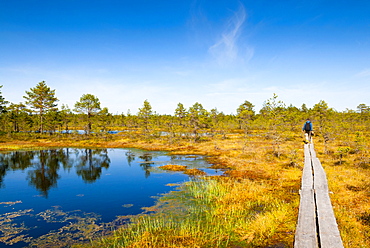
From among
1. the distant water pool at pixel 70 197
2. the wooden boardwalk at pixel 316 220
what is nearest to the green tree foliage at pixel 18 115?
the distant water pool at pixel 70 197

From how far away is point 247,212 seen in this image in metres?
13.9

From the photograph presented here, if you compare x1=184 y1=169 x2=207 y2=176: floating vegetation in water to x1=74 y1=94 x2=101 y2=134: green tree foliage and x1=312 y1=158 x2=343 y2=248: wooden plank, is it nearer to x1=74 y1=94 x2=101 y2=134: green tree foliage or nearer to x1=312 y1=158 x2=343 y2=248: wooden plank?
x1=312 y1=158 x2=343 y2=248: wooden plank

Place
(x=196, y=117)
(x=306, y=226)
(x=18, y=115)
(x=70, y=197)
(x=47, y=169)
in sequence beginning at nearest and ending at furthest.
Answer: (x=306, y=226)
(x=70, y=197)
(x=47, y=169)
(x=196, y=117)
(x=18, y=115)

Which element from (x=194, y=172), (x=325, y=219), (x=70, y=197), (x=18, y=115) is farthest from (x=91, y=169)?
(x=18, y=115)

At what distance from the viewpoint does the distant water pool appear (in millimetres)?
12391

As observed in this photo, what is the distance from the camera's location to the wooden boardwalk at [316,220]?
312 inches

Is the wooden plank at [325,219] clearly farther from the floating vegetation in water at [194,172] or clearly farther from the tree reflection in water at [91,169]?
the tree reflection in water at [91,169]

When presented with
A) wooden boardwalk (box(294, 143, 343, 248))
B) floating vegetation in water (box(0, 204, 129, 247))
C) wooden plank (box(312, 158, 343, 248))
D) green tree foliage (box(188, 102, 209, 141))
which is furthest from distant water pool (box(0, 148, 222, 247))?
green tree foliage (box(188, 102, 209, 141))

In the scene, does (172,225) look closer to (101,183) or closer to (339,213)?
(339,213)

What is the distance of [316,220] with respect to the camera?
10.1 metres

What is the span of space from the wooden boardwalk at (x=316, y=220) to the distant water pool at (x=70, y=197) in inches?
402

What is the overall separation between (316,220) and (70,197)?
18745mm

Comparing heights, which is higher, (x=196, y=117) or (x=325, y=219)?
(x=196, y=117)

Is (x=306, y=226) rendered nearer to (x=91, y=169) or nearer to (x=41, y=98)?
(x=91, y=169)
